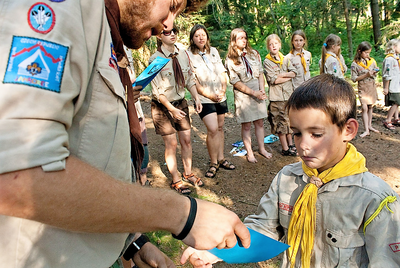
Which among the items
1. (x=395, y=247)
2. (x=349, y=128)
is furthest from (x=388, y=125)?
(x=395, y=247)

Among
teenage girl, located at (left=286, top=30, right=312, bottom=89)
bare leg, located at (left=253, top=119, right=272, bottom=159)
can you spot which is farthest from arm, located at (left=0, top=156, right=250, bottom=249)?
teenage girl, located at (left=286, top=30, right=312, bottom=89)

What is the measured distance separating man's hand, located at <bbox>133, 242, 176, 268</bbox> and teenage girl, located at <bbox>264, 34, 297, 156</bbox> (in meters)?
4.69

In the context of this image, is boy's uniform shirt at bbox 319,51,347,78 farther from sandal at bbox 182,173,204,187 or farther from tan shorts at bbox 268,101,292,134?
sandal at bbox 182,173,204,187

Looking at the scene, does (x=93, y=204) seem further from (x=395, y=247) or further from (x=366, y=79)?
(x=366, y=79)

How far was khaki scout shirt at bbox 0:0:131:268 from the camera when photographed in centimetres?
78

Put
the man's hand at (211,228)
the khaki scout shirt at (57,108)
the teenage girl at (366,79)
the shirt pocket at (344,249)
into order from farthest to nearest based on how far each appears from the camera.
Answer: the teenage girl at (366,79) → the shirt pocket at (344,249) → the man's hand at (211,228) → the khaki scout shirt at (57,108)

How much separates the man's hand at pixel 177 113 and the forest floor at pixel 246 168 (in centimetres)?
114

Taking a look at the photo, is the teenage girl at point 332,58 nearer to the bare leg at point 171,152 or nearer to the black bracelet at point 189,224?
the bare leg at point 171,152

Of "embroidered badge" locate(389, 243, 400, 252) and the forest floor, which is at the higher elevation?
"embroidered badge" locate(389, 243, 400, 252)

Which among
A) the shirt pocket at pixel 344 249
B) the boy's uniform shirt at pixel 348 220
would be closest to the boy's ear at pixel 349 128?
the boy's uniform shirt at pixel 348 220

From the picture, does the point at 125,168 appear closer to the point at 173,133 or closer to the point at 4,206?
the point at 4,206

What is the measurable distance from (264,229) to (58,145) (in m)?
1.49

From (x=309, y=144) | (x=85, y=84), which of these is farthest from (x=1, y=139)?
(x=309, y=144)

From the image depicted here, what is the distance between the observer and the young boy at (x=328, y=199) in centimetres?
161
